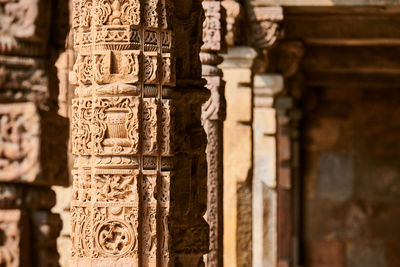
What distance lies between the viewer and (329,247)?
14.3m

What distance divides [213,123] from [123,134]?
7.76 ft

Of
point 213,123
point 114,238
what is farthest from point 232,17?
point 114,238

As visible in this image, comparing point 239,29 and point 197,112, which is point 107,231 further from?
point 239,29

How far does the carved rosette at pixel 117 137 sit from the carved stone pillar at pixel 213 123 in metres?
2.16

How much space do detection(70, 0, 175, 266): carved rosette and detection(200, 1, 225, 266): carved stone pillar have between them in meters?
2.16

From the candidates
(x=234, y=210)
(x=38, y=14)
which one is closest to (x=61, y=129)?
(x=38, y=14)

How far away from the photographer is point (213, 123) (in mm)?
6266

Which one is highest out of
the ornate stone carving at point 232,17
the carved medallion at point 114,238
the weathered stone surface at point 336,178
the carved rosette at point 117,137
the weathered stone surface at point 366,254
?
the ornate stone carving at point 232,17

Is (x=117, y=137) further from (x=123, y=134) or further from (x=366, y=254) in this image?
(x=366, y=254)

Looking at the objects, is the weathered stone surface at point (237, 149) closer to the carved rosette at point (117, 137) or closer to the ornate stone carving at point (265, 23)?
the ornate stone carving at point (265, 23)

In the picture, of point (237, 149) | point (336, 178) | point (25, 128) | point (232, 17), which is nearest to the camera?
point (25, 128)

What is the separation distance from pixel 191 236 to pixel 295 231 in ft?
31.9

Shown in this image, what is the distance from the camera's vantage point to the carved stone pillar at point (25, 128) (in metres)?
4.33

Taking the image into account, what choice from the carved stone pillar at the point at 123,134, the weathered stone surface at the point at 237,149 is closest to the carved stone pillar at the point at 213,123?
the weathered stone surface at the point at 237,149
